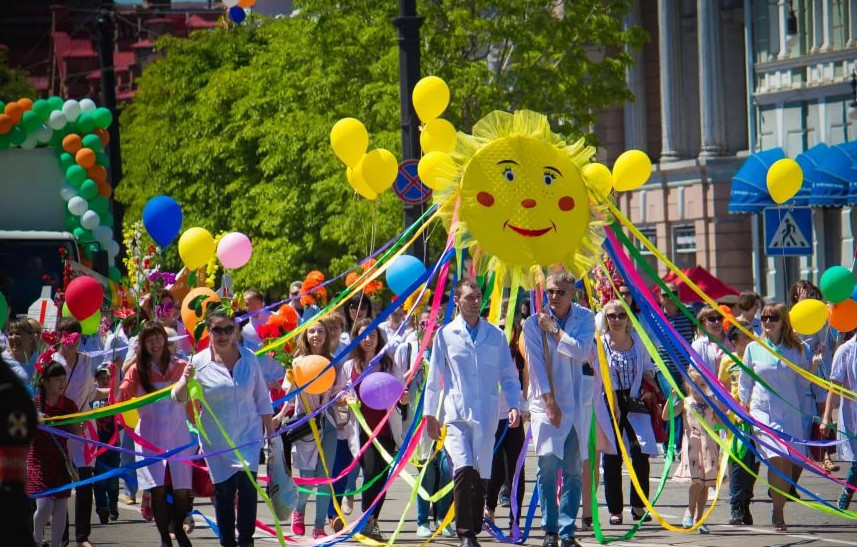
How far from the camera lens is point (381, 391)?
12664 millimetres

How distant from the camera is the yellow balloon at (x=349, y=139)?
13.9 m

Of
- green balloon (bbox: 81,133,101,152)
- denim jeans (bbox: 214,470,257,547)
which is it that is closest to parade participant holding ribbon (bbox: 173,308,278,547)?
denim jeans (bbox: 214,470,257,547)

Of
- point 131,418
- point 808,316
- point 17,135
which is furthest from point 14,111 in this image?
point 808,316

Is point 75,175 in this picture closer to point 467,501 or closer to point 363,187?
point 363,187

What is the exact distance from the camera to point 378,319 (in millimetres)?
11789

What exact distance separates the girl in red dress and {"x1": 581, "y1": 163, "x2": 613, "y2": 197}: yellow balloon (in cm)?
379

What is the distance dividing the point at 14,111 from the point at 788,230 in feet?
28.9

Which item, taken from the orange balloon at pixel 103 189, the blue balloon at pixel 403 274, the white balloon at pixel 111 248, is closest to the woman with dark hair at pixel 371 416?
the blue balloon at pixel 403 274

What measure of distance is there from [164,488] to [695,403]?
13.2 feet

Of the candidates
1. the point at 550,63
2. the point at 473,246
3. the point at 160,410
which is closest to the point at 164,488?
the point at 160,410

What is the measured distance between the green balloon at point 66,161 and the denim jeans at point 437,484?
27.7 feet

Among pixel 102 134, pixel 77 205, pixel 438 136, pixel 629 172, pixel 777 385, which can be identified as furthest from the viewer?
pixel 102 134

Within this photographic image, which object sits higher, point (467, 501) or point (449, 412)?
point (449, 412)

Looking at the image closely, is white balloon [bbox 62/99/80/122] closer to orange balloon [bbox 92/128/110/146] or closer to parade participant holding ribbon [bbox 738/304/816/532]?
orange balloon [bbox 92/128/110/146]
